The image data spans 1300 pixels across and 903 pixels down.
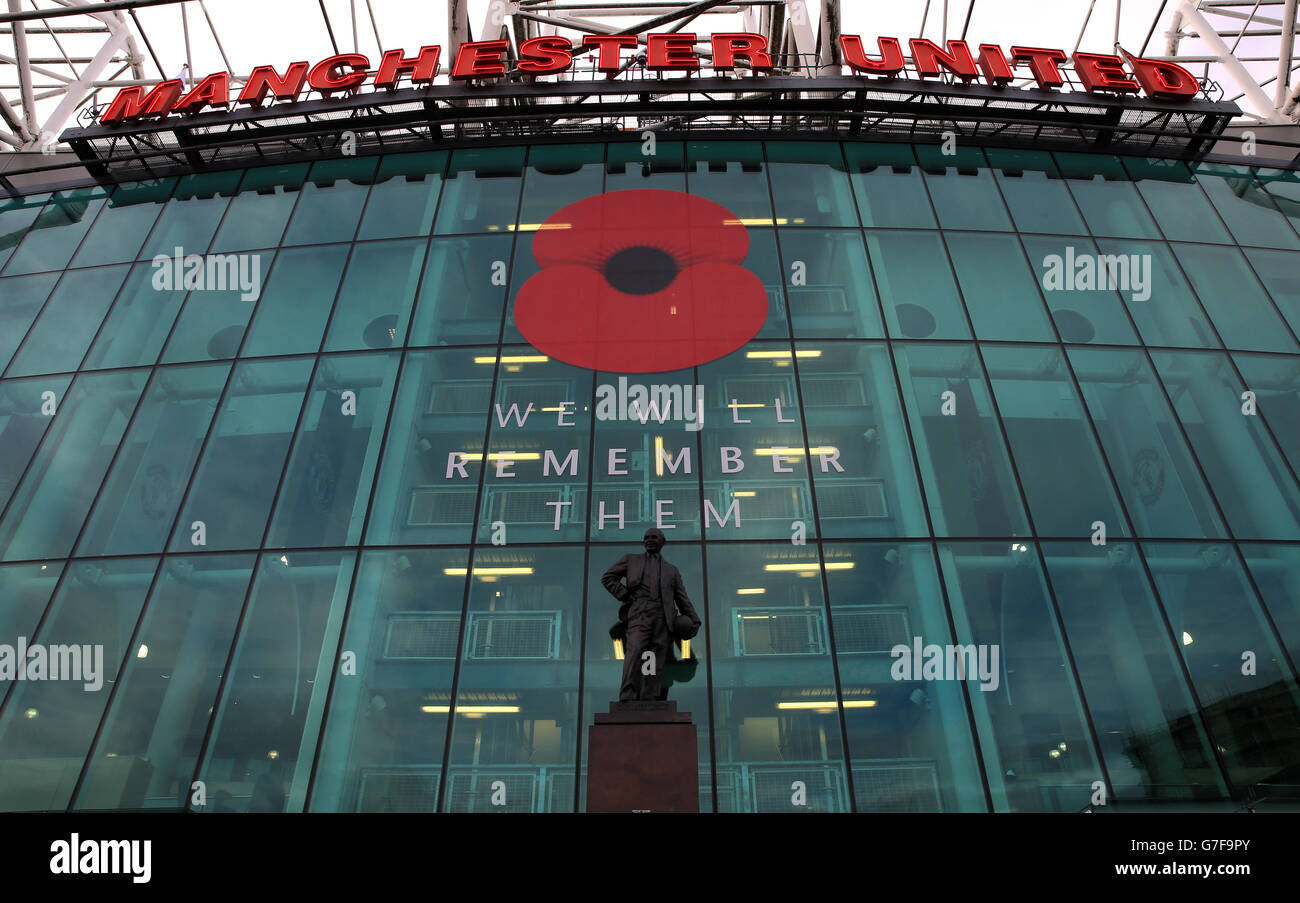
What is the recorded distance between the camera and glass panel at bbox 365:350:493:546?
17.5m

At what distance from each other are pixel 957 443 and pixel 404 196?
15.4 m

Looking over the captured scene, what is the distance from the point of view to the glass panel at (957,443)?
17.3 metres

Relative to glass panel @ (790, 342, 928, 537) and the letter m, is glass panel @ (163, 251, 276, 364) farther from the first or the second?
glass panel @ (790, 342, 928, 537)

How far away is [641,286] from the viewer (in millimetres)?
21031

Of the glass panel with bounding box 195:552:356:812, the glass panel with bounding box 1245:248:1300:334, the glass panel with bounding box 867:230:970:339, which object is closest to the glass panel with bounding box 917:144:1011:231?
the glass panel with bounding box 867:230:970:339

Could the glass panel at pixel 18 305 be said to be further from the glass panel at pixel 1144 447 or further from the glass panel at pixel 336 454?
the glass panel at pixel 1144 447

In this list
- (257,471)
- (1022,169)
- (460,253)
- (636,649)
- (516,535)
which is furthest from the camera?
(1022,169)

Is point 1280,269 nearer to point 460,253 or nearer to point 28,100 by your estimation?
point 460,253

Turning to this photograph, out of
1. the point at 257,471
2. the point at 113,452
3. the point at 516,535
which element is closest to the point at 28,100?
the point at 113,452

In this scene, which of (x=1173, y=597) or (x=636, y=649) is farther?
(x=1173, y=597)

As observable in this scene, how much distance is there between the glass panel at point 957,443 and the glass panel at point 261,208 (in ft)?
53.5

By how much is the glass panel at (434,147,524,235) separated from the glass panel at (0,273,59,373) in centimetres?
1044
